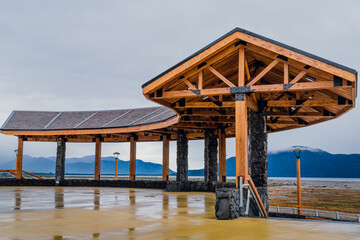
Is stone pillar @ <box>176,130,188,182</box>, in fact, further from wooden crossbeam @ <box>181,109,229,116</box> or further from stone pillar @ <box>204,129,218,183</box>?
wooden crossbeam @ <box>181,109,229,116</box>

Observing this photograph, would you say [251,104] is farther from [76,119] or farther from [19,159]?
[19,159]

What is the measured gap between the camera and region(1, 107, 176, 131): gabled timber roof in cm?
2481

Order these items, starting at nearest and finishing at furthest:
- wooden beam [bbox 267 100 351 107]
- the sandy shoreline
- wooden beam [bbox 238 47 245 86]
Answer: wooden beam [bbox 238 47 245 86], wooden beam [bbox 267 100 351 107], the sandy shoreline

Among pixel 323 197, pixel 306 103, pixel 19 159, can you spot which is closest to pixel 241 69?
pixel 306 103

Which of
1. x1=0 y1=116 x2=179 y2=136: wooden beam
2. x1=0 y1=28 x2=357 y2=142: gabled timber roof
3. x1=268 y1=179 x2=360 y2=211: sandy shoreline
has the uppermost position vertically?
x1=0 y1=28 x2=357 y2=142: gabled timber roof

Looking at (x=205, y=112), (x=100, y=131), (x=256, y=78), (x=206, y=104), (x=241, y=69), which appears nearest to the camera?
(x=256, y=78)

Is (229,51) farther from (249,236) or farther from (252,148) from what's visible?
(249,236)

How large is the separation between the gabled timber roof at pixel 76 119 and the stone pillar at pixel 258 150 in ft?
37.3

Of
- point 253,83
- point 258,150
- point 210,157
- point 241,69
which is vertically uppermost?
point 241,69

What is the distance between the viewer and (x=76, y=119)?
28016mm

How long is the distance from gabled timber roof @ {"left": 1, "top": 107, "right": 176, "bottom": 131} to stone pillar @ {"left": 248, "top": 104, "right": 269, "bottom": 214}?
37.3 ft

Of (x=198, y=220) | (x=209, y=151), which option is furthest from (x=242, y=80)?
(x=209, y=151)

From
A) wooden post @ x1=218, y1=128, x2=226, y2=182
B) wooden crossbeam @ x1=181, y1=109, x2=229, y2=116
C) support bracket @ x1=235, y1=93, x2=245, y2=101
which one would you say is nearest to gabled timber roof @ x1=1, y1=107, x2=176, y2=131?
wooden post @ x1=218, y1=128, x2=226, y2=182

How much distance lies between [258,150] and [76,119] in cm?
1888
